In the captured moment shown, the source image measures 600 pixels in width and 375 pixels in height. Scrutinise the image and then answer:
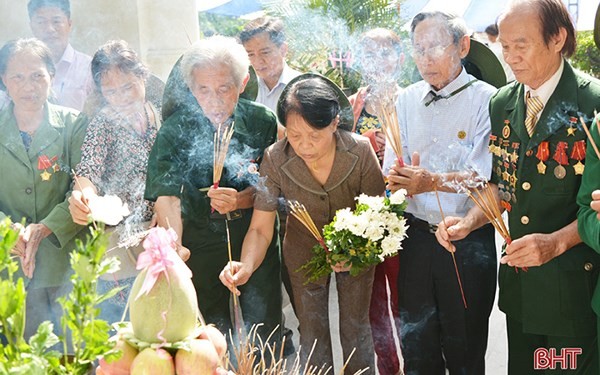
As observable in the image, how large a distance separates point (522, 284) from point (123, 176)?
5.99 ft

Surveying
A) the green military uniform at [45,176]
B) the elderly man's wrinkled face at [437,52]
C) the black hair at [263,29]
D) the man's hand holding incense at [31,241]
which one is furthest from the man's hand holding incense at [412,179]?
the man's hand holding incense at [31,241]

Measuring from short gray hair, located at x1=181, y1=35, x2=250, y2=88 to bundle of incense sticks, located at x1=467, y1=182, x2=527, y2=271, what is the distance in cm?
113

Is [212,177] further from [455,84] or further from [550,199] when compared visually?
[550,199]

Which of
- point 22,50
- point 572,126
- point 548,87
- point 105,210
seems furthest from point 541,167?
point 22,50

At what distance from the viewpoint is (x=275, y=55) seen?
3.70 m

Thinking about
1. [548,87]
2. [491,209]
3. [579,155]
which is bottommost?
[491,209]

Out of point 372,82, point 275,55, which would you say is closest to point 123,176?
point 275,55

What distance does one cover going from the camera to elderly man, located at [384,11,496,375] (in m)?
3.05

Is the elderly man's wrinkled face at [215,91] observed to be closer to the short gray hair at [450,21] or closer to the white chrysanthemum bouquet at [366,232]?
the white chrysanthemum bouquet at [366,232]

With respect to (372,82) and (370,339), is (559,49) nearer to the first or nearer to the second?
(372,82)

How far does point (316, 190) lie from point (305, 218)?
0.45ft

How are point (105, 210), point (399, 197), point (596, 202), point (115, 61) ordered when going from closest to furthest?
point (105, 210), point (596, 202), point (399, 197), point (115, 61)

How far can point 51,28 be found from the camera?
3.69 metres

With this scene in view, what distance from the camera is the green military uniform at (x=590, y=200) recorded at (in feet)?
7.69
